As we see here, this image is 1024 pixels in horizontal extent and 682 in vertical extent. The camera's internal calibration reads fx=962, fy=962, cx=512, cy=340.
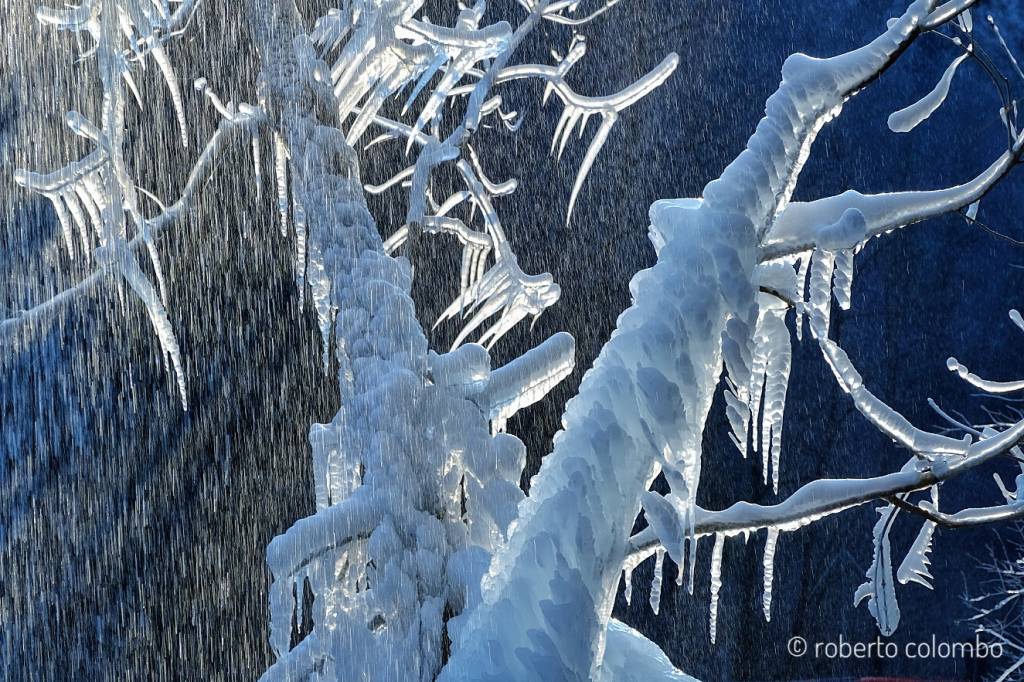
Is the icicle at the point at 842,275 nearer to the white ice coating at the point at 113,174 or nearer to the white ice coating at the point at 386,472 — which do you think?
the white ice coating at the point at 386,472

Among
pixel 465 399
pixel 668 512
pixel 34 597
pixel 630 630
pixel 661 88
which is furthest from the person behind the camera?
pixel 661 88

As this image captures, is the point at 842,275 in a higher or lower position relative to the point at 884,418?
higher

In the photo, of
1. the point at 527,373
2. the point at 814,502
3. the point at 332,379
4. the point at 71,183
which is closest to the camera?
the point at 814,502

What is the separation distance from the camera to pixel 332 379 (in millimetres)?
13266

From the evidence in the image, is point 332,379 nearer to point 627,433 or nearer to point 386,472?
point 386,472

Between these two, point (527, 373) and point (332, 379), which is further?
point (332, 379)

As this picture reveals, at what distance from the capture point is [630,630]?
2.46 m

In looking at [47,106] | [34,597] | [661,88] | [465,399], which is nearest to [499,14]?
[661,88]

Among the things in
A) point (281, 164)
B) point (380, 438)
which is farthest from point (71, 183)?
point (380, 438)

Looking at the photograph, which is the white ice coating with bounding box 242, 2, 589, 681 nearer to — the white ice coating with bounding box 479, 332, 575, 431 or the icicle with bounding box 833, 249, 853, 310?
the white ice coating with bounding box 479, 332, 575, 431

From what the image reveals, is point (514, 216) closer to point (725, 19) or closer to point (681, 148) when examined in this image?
point (681, 148)

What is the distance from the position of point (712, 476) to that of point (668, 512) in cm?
1224

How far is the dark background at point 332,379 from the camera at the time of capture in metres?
12.7

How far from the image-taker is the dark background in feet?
41.8
